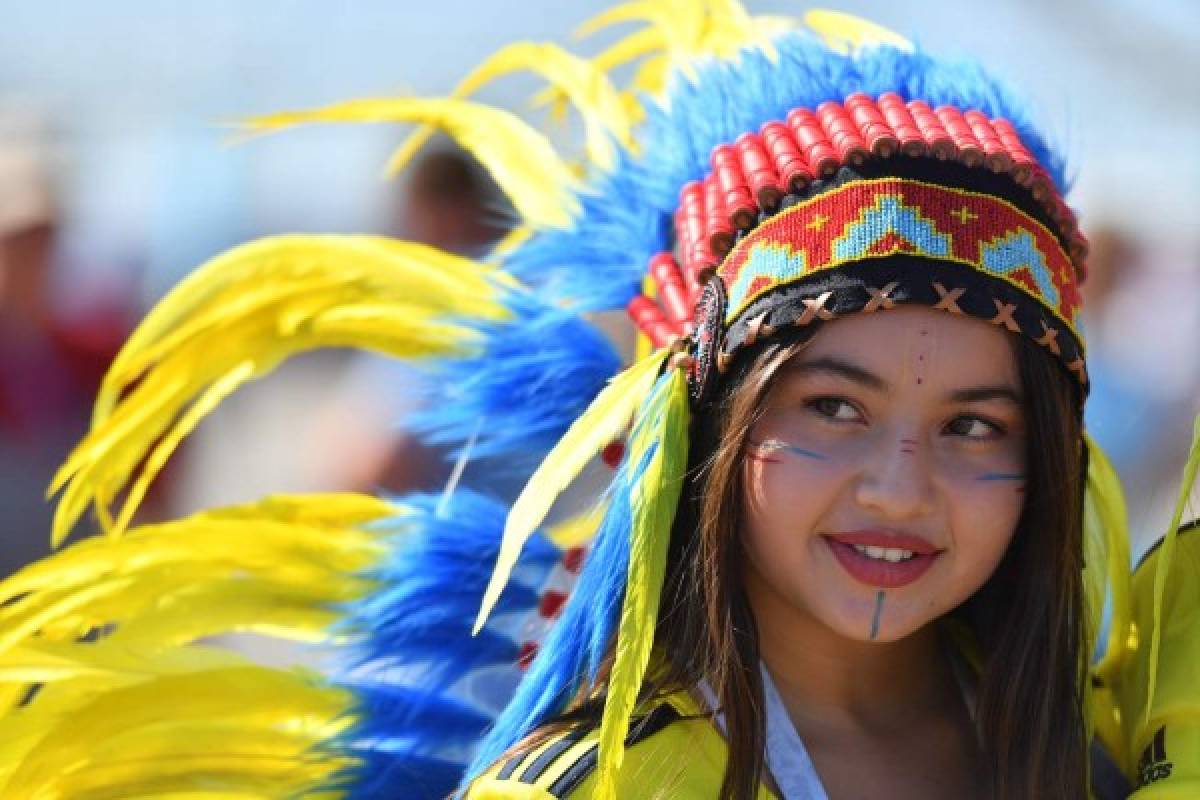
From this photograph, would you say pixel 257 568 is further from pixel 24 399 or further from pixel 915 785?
pixel 24 399

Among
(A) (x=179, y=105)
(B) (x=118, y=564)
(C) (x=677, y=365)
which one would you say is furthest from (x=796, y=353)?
(A) (x=179, y=105)

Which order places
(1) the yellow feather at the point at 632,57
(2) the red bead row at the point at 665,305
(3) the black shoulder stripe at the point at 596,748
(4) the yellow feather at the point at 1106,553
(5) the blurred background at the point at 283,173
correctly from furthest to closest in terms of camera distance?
(5) the blurred background at the point at 283,173, (1) the yellow feather at the point at 632,57, (4) the yellow feather at the point at 1106,553, (2) the red bead row at the point at 665,305, (3) the black shoulder stripe at the point at 596,748

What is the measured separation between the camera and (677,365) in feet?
7.43

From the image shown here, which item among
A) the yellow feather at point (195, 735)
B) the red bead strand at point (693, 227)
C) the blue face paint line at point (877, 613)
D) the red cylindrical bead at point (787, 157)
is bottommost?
the yellow feather at point (195, 735)

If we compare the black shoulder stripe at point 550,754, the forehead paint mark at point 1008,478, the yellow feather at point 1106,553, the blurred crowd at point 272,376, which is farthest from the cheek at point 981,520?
the blurred crowd at point 272,376

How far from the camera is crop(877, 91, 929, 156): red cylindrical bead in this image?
2.21m

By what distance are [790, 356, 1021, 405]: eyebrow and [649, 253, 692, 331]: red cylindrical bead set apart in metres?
0.22

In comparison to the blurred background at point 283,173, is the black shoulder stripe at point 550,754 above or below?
below

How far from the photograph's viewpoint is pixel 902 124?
2236mm

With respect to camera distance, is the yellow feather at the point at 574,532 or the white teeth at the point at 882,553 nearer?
the white teeth at the point at 882,553

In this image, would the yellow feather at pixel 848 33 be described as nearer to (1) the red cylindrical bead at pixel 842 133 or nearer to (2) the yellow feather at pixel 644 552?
(1) the red cylindrical bead at pixel 842 133

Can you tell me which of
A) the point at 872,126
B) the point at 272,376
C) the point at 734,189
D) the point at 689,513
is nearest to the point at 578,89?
the point at 734,189

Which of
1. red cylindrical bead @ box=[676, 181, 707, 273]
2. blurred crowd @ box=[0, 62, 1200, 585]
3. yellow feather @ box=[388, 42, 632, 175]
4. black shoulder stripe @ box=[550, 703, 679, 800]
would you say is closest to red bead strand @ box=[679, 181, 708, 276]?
red cylindrical bead @ box=[676, 181, 707, 273]

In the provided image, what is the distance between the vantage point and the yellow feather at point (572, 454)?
2195 mm
